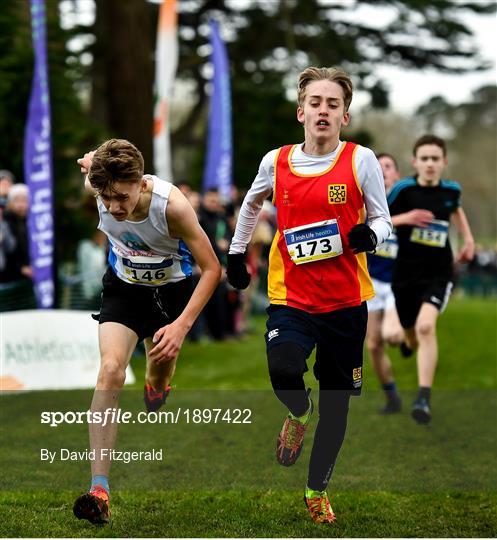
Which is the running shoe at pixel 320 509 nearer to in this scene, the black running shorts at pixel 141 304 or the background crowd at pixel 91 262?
the black running shorts at pixel 141 304

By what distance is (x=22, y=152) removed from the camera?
13.2 meters

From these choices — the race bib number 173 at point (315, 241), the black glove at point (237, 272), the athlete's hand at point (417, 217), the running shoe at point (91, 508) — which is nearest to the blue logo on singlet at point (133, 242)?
the black glove at point (237, 272)

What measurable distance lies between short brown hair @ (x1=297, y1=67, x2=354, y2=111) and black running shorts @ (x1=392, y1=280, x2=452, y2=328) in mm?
3496

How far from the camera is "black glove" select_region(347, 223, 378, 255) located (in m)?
5.05

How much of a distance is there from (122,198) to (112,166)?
0.17m

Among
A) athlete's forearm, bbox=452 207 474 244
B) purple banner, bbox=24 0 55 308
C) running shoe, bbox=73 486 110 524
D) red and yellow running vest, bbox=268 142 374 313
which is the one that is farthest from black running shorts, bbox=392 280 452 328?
running shoe, bbox=73 486 110 524

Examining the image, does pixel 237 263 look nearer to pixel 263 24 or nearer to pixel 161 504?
pixel 161 504

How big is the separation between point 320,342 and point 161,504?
3.95 feet

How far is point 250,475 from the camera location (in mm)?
6371

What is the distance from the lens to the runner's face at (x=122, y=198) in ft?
16.3

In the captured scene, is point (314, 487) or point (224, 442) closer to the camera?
point (314, 487)

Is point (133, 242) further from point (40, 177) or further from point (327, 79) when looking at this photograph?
point (40, 177)

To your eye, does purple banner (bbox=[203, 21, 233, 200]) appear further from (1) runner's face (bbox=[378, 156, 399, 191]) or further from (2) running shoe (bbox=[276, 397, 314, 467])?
(2) running shoe (bbox=[276, 397, 314, 467])

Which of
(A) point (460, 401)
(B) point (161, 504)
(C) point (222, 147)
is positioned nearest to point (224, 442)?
(B) point (161, 504)
